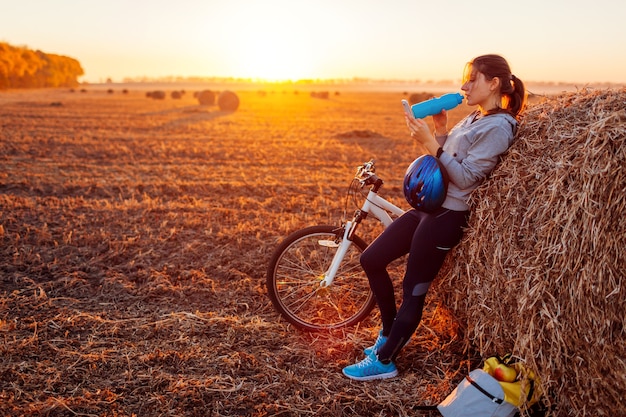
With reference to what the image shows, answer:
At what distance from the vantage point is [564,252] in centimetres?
311

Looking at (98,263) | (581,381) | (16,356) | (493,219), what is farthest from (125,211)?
(581,381)

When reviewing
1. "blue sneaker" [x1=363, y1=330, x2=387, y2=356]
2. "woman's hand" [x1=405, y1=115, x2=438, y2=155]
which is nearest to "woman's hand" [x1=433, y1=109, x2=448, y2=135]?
"woman's hand" [x1=405, y1=115, x2=438, y2=155]

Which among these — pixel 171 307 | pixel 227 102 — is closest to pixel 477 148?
pixel 171 307

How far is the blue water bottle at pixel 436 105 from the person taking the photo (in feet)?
12.4

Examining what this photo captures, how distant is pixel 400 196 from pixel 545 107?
5892 mm

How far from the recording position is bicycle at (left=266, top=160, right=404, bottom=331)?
4.48m

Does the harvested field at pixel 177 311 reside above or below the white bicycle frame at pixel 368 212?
below

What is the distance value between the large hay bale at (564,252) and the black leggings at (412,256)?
9.4 inches

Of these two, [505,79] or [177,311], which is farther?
[177,311]

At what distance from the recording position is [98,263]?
6.22 m

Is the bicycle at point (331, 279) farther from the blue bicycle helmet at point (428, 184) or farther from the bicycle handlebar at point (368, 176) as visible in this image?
the blue bicycle helmet at point (428, 184)

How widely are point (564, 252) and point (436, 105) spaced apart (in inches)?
55.0

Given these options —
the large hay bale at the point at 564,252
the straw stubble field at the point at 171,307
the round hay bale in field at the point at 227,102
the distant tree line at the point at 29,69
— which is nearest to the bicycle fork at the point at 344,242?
the straw stubble field at the point at 171,307

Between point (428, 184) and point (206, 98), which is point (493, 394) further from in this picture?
point (206, 98)
